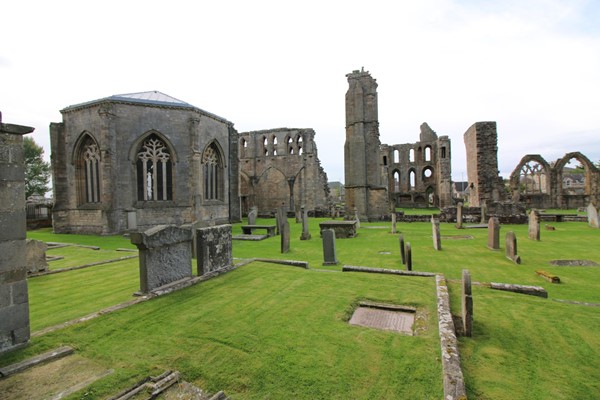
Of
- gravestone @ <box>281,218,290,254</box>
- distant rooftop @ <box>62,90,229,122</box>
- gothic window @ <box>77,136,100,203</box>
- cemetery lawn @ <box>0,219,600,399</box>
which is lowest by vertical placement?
cemetery lawn @ <box>0,219,600,399</box>

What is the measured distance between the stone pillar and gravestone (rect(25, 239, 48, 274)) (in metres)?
5.05

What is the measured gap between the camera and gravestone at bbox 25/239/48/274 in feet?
26.0

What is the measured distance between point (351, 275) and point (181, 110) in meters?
16.2

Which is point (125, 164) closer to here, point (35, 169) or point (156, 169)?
point (156, 169)

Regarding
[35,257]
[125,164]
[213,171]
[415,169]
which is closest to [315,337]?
[35,257]

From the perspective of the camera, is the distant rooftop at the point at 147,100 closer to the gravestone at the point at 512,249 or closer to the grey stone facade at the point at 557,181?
the gravestone at the point at 512,249

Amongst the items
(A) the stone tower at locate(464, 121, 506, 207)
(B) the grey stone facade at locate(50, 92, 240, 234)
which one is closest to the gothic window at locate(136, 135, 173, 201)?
(B) the grey stone facade at locate(50, 92, 240, 234)

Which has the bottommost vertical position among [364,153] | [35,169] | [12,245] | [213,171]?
[12,245]

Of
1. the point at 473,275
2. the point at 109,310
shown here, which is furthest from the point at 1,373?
the point at 473,275

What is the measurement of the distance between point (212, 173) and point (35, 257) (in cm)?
1434

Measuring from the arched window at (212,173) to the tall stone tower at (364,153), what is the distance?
928 centimetres

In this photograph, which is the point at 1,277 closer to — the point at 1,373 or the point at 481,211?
the point at 1,373

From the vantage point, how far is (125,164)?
17547mm

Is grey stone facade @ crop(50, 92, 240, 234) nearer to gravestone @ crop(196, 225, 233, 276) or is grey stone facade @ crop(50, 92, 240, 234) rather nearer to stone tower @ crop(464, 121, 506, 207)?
gravestone @ crop(196, 225, 233, 276)
